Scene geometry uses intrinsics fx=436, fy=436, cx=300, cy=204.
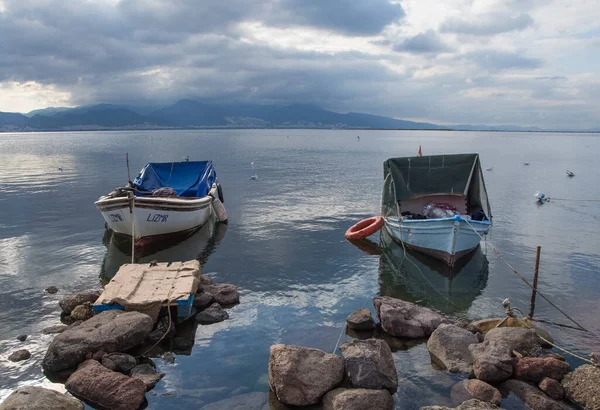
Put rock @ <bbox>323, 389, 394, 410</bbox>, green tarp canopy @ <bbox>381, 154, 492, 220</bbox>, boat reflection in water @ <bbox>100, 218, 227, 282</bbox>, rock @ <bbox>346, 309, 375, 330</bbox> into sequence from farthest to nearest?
green tarp canopy @ <bbox>381, 154, 492, 220</bbox> < boat reflection in water @ <bbox>100, 218, 227, 282</bbox> < rock @ <bbox>346, 309, 375, 330</bbox> < rock @ <bbox>323, 389, 394, 410</bbox>

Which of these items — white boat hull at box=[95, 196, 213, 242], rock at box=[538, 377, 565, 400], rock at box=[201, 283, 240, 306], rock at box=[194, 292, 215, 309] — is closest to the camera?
rock at box=[538, 377, 565, 400]

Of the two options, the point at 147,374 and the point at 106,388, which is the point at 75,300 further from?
the point at 106,388

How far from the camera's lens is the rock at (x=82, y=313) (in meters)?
13.0

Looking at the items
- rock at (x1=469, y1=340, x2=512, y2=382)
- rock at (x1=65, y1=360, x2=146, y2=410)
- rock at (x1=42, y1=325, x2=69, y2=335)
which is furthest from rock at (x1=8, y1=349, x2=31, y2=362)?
rock at (x1=469, y1=340, x2=512, y2=382)

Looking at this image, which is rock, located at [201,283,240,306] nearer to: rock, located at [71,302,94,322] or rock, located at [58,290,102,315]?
rock, located at [58,290,102,315]

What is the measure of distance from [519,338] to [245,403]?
23.5ft

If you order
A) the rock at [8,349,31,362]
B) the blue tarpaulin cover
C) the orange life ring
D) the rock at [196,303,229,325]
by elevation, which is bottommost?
the rock at [8,349,31,362]

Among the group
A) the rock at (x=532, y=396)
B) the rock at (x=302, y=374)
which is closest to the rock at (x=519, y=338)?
the rock at (x=532, y=396)

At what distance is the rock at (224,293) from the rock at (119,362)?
4.28 metres

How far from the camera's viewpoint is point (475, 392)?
967cm

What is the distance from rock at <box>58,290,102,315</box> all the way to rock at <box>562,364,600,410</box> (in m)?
13.2

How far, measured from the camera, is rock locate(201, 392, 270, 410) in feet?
30.9

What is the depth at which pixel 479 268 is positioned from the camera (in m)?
19.3

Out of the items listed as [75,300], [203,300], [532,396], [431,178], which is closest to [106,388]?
[203,300]
